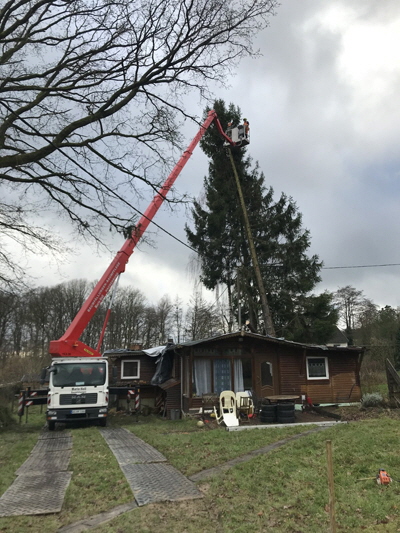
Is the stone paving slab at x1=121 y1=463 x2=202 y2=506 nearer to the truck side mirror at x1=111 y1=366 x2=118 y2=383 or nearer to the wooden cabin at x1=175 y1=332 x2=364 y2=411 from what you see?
the wooden cabin at x1=175 y1=332 x2=364 y2=411

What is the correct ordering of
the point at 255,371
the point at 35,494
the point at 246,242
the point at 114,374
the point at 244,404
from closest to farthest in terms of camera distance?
the point at 35,494, the point at 244,404, the point at 255,371, the point at 114,374, the point at 246,242

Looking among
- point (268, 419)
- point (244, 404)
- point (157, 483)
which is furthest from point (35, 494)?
point (244, 404)

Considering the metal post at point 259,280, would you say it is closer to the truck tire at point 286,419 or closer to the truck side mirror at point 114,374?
the truck tire at point 286,419

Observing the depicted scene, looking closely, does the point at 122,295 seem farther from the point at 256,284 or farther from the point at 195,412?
the point at 195,412

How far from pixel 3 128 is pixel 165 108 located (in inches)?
120

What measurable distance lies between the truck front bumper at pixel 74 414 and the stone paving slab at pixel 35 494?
20.9 ft

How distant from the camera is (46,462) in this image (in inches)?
338

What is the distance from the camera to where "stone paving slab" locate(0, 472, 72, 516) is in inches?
215

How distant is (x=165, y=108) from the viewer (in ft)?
26.4

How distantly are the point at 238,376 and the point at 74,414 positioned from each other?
6369 millimetres

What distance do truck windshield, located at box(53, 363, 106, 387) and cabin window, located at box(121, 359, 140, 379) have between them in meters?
6.34

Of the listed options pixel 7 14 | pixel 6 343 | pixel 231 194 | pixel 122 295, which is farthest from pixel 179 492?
pixel 122 295

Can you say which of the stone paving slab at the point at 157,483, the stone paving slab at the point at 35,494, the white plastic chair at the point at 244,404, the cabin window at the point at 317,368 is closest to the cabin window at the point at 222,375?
the white plastic chair at the point at 244,404

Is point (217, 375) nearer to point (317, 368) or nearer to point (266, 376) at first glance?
point (266, 376)
